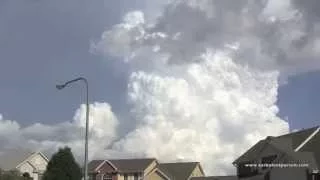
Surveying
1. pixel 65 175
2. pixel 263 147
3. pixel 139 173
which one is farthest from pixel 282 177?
pixel 139 173

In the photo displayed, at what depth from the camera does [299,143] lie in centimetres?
8062

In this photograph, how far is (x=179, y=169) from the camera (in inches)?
5408

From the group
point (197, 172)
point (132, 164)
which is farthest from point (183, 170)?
point (132, 164)

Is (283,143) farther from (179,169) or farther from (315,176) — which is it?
(179,169)

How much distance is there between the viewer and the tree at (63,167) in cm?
5253

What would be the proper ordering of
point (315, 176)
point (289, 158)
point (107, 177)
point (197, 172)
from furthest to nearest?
point (197, 172), point (107, 177), point (289, 158), point (315, 176)

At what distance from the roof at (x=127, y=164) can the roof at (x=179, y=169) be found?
325 inches

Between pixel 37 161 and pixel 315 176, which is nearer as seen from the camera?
pixel 315 176

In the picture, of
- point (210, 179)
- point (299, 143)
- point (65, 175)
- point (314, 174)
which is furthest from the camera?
point (210, 179)

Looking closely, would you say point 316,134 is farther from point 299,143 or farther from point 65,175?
point 65,175

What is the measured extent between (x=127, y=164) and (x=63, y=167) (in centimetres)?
6879

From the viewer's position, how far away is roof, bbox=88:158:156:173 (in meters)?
118

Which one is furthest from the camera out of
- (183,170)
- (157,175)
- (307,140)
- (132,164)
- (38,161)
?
(183,170)

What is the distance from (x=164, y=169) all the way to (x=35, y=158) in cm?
2371
